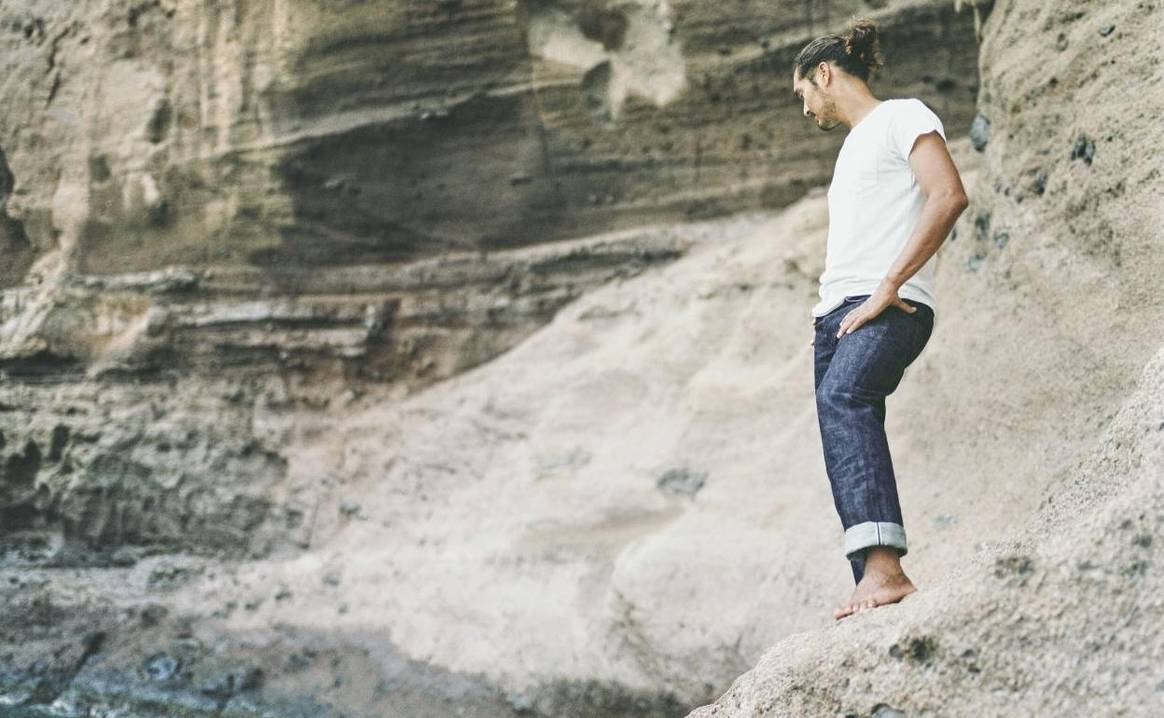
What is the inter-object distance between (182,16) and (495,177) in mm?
1915

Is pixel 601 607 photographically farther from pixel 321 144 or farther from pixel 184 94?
pixel 184 94

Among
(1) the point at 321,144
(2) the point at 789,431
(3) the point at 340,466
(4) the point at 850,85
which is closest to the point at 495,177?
(1) the point at 321,144

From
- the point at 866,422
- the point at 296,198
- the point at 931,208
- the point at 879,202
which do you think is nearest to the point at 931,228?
the point at 931,208

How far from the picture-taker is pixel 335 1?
5.81 metres

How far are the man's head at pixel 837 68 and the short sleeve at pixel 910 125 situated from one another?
0.53 feet

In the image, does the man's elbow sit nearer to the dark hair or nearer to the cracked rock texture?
the dark hair

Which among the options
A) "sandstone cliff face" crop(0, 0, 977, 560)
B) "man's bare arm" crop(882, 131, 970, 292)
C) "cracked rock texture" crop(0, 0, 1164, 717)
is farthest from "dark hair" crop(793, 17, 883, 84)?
"sandstone cliff face" crop(0, 0, 977, 560)

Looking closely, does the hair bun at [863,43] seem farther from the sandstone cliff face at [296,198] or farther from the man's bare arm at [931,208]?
the sandstone cliff face at [296,198]

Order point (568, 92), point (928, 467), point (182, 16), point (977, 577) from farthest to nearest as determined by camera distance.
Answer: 1. point (182, 16)
2. point (568, 92)
3. point (928, 467)
4. point (977, 577)

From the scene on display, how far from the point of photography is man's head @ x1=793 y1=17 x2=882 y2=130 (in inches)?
91.2

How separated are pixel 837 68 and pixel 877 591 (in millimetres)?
1027

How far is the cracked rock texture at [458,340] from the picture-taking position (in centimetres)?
385

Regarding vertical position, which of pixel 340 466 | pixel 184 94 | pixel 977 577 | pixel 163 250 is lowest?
pixel 977 577

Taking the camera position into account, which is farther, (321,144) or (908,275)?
(321,144)
